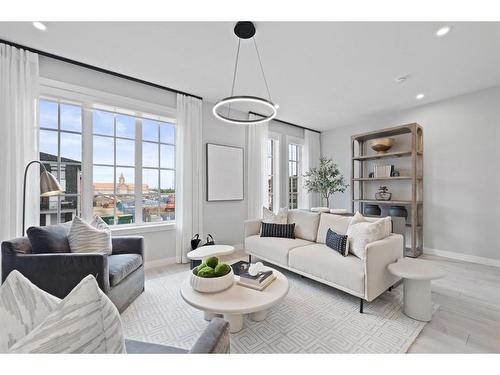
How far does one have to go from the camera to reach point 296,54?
2465 mm

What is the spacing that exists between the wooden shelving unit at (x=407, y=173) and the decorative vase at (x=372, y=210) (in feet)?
0.27

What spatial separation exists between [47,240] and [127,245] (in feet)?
2.32

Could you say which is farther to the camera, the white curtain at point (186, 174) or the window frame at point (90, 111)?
the white curtain at point (186, 174)

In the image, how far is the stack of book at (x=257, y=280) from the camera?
1.75 meters

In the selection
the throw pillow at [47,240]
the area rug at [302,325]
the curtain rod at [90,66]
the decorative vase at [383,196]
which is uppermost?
the curtain rod at [90,66]

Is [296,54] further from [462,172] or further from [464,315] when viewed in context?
[462,172]

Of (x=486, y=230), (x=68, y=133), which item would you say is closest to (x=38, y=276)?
(x=68, y=133)

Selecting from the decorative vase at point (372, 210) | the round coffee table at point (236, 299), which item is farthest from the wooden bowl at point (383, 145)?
the round coffee table at point (236, 299)

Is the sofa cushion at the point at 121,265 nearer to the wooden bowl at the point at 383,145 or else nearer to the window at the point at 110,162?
the window at the point at 110,162

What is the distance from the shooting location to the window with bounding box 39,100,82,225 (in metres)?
2.68

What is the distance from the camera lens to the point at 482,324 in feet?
6.07

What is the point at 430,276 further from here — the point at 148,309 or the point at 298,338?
the point at 148,309

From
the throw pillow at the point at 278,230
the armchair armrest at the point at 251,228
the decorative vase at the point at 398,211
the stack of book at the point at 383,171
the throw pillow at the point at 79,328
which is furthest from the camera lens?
the stack of book at the point at 383,171

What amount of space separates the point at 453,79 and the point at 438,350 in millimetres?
3416
